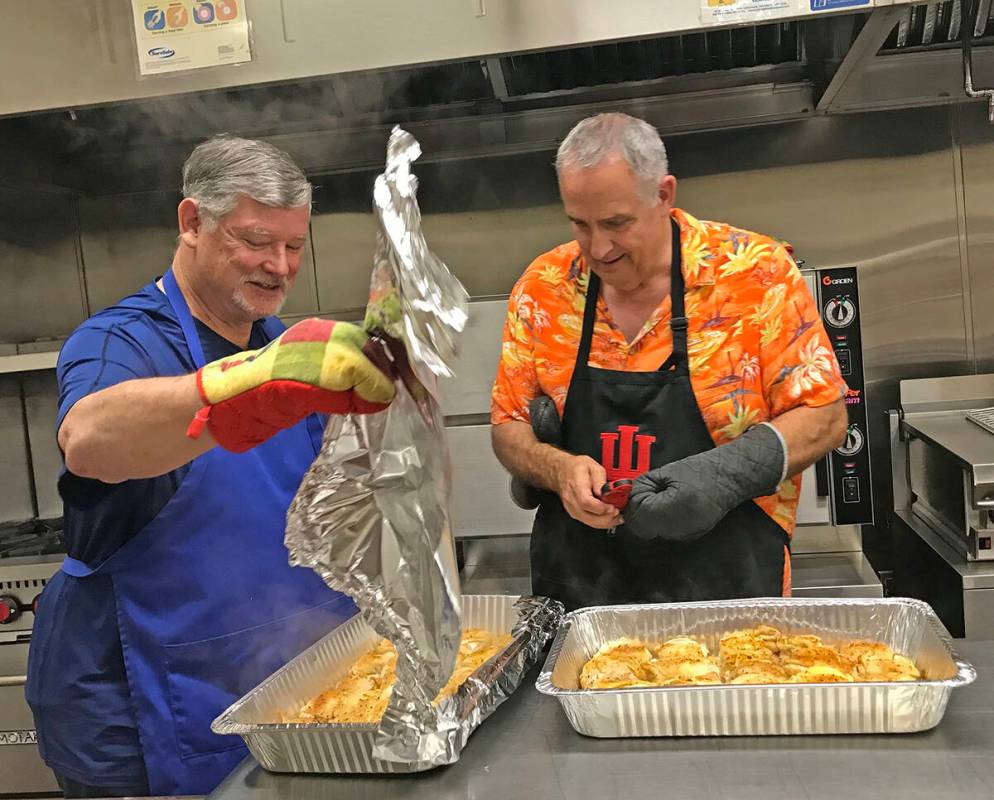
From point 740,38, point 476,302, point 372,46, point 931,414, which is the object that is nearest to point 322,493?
point 372,46

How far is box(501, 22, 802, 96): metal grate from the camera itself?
100.0 inches

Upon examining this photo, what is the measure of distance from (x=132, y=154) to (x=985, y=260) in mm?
2967

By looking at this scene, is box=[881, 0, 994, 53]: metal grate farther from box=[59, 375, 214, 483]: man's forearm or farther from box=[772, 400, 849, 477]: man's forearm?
box=[59, 375, 214, 483]: man's forearm

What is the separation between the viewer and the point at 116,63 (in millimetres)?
2109

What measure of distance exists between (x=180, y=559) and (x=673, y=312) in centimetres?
100

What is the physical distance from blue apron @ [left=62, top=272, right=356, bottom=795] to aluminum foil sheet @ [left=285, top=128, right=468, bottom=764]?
310 mm

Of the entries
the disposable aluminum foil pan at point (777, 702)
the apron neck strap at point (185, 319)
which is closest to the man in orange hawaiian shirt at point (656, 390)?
the disposable aluminum foil pan at point (777, 702)

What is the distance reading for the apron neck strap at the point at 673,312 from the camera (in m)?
1.78

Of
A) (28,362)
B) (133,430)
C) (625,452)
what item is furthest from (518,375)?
(28,362)

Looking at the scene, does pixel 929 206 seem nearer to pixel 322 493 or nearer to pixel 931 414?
pixel 931 414

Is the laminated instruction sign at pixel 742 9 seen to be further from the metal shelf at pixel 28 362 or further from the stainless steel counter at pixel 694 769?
the metal shelf at pixel 28 362

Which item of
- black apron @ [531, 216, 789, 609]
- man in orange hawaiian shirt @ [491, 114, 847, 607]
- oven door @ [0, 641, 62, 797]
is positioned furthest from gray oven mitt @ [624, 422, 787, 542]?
oven door @ [0, 641, 62, 797]

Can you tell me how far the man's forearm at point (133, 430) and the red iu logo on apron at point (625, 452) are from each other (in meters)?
0.88

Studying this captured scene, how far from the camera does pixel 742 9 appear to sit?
1902 millimetres
